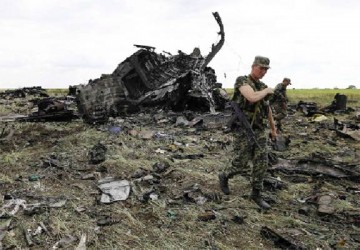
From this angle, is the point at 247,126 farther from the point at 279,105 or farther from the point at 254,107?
the point at 279,105

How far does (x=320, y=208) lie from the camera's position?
17.4 feet

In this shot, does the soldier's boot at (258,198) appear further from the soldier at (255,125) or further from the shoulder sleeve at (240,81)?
the shoulder sleeve at (240,81)

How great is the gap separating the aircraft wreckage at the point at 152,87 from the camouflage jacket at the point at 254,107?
665 centimetres

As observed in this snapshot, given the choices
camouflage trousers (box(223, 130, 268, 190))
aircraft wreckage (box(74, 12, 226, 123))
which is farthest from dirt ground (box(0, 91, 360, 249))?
aircraft wreckage (box(74, 12, 226, 123))

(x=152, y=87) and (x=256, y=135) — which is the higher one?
(x=152, y=87)

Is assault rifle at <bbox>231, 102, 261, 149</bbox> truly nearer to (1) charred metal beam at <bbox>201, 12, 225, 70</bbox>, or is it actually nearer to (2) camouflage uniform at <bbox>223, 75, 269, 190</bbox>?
(2) camouflage uniform at <bbox>223, 75, 269, 190</bbox>

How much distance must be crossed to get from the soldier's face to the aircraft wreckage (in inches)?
270

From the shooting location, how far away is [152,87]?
12.9 m

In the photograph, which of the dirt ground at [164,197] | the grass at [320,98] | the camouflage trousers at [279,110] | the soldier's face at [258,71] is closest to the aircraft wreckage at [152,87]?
the dirt ground at [164,197]

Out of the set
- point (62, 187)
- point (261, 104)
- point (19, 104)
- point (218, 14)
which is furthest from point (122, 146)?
point (19, 104)

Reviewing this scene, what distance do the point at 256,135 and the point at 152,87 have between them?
8.05m

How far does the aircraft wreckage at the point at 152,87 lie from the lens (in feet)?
36.8

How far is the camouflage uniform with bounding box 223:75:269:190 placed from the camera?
5.16 meters

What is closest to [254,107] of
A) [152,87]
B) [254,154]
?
[254,154]
